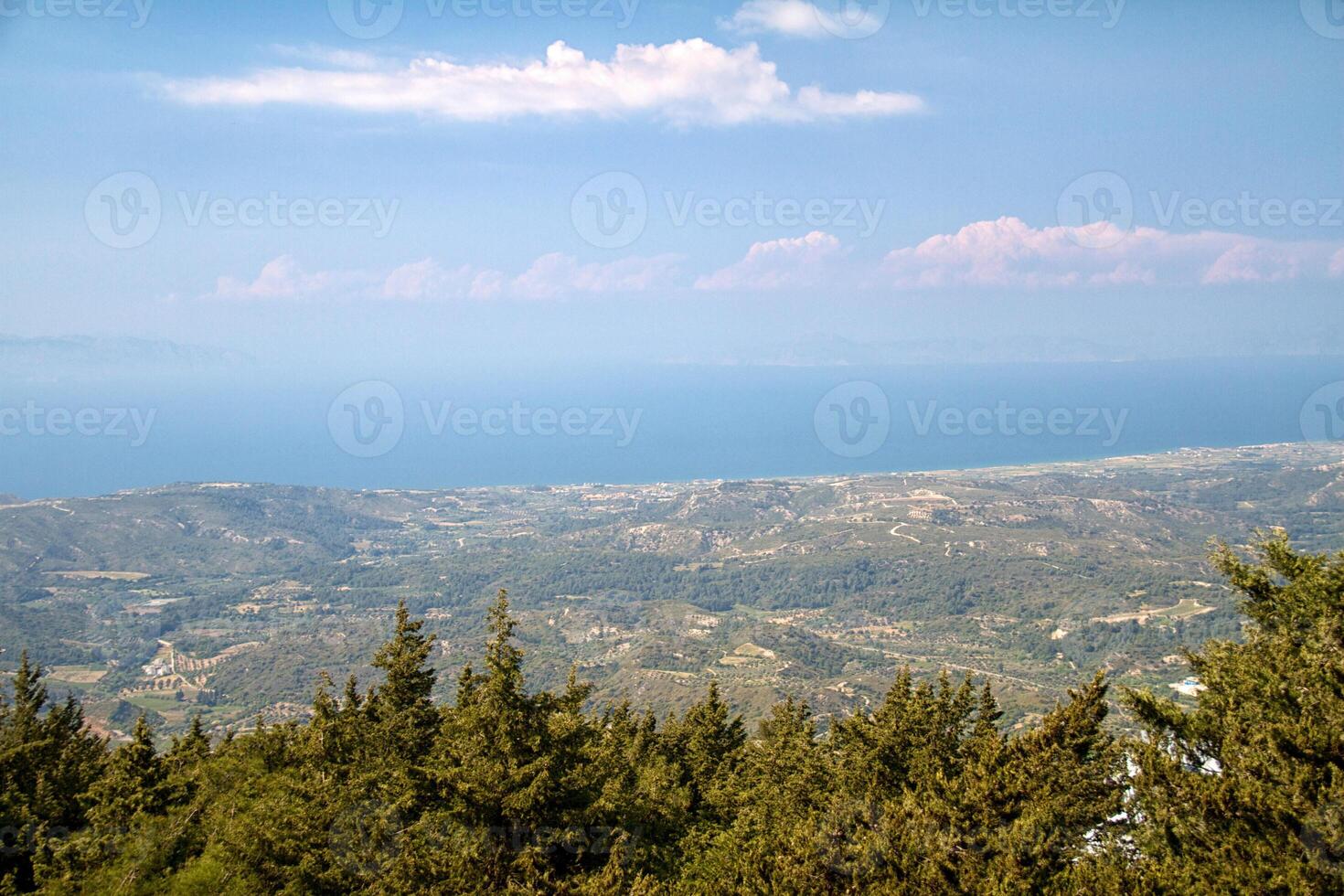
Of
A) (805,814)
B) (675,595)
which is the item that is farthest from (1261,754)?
(675,595)

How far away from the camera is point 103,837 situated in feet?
52.2

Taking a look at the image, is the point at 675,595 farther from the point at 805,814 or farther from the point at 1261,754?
the point at 1261,754

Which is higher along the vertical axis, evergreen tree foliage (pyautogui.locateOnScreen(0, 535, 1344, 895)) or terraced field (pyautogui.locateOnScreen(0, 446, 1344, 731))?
evergreen tree foliage (pyautogui.locateOnScreen(0, 535, 1344, 895))

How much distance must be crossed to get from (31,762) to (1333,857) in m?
29.0

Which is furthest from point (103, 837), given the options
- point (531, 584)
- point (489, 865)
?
point (531, 584)

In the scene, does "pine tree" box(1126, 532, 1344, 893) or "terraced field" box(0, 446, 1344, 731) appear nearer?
"pine tree" box(1126, 532, 1344, 893)

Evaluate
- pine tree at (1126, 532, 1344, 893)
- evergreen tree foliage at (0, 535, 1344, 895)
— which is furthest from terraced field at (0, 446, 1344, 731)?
pine tree at (1126, 532, 1344, 893)

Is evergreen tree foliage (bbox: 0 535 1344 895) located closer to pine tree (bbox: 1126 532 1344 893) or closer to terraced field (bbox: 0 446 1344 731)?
pine tree (bbox: 1126 532 1344 893)

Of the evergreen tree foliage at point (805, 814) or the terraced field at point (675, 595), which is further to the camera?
the terraced field at point (675, 595)

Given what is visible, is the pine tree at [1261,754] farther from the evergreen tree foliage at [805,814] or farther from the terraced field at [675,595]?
the terraced field at [675,595]

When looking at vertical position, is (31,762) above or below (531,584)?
above

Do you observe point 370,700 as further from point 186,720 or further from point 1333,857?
point 186,720

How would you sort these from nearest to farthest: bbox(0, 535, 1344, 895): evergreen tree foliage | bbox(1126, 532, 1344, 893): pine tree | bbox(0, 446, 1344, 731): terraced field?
bbox(1126, 532, 1344, 893): pine tree
bbox(0, 535, 1344, 895): evergreen tree foliage
bbox(0, 446, 1344, 731): terraced field

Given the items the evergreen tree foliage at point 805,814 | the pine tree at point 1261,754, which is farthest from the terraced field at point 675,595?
the pine tree at point 1261,754
